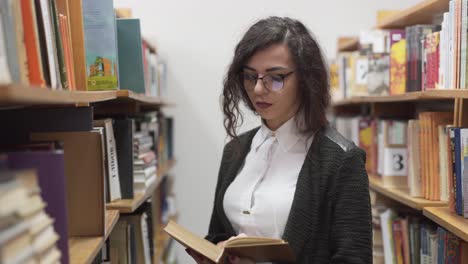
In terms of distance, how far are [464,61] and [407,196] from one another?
653 millimetres

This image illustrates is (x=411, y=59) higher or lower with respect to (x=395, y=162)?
higher

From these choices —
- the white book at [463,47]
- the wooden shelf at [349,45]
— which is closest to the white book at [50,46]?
the white book at [463,47]

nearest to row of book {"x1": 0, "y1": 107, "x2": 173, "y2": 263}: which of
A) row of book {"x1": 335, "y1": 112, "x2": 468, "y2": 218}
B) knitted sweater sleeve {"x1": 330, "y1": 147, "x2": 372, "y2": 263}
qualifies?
knitted sweater sleeve {"x1": 330, "y1": 147, "x2": 372, "y2": 263}

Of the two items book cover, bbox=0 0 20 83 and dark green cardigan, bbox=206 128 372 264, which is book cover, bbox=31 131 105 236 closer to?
book cover, bbox=0 0 20 83

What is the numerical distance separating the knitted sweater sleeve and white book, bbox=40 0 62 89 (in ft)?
2.76

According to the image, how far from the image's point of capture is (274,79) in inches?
62.5

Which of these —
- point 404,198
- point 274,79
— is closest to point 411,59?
point 404,198

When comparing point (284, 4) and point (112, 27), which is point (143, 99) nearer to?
point (112, 27)

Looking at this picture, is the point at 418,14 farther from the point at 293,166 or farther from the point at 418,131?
the point at 293,166

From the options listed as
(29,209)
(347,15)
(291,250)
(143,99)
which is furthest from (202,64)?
(29,209)

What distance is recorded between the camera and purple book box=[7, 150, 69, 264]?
0.90 meters

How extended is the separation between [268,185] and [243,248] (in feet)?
1.06

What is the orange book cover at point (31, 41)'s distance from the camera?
39.1 inches

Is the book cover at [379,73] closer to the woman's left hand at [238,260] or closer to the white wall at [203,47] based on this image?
the white wall at [203,47]
